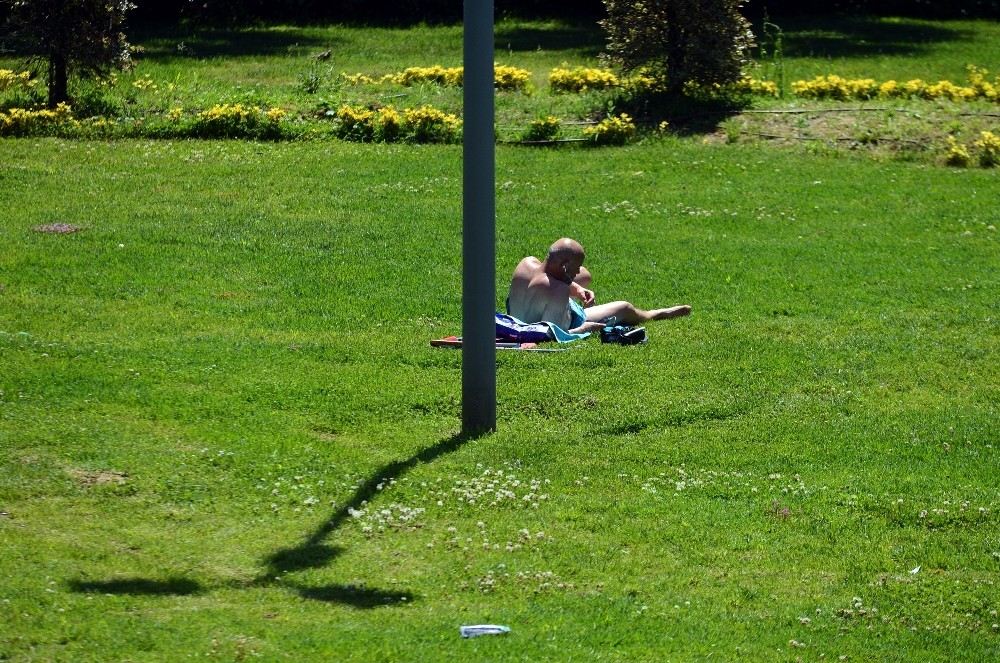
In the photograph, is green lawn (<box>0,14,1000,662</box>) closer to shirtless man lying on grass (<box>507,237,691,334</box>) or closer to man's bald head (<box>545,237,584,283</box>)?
shirtless man lying on grass (<box>507,237,691,334</box>)

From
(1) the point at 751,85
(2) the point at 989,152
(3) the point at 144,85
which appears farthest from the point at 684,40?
(3) the point at 144,85

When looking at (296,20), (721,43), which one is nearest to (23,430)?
(721,43)

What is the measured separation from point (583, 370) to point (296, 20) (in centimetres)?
2146

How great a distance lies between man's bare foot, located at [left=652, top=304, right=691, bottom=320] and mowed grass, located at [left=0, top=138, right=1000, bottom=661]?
154 mm

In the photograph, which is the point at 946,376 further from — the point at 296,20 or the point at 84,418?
the point at 296,20

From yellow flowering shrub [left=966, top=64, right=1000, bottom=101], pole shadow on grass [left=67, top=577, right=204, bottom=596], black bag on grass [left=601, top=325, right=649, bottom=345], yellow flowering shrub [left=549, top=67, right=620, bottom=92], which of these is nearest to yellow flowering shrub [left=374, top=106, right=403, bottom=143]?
yellow flowering shrub [left=549, top=67, right=620, bottom=92]

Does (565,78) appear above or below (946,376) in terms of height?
above

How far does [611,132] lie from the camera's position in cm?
1861

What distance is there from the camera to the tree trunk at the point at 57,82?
63.9 feet

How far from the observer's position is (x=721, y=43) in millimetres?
19844

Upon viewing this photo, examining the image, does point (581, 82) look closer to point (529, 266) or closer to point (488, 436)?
point (529, 266)

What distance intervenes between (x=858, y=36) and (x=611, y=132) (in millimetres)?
11889

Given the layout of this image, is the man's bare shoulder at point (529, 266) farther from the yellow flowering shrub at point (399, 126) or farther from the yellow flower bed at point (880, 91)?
the yellow flower bed at point (880, 91)

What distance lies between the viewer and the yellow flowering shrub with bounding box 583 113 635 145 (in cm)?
1858
